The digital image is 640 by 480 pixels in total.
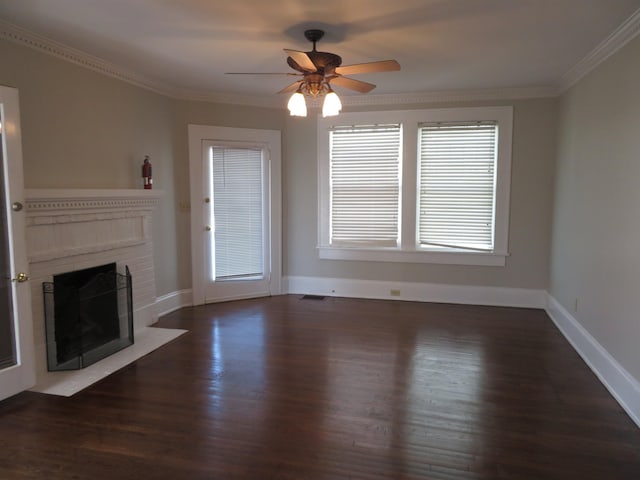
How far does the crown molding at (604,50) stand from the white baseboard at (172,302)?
4835 millimetres

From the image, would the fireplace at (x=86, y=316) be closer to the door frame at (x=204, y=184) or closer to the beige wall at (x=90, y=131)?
the beige wall at (x=90, y=131)

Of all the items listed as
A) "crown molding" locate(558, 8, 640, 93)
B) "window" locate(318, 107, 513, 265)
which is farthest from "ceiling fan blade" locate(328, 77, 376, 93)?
"window" locate(318, 107, 513, 265)

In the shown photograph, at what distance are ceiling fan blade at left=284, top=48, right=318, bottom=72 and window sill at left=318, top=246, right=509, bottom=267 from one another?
298 centimetres

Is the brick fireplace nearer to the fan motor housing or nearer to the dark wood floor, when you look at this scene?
the dark wood floor

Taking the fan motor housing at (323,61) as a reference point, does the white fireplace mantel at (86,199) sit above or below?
below

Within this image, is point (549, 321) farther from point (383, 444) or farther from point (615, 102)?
point (383, 444)

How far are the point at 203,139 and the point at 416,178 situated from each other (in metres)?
2.67

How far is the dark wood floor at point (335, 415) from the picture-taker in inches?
89.3

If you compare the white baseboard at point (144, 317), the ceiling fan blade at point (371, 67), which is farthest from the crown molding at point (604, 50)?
the white baseboard at point (144, 317)

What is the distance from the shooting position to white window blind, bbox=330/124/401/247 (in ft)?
18.0

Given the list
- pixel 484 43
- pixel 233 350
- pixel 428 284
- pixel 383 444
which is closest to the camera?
pixel 383 444

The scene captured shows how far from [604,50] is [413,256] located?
291 cm

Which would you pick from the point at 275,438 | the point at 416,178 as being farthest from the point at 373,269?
the point at 275,438

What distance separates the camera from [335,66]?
3.19 metres
